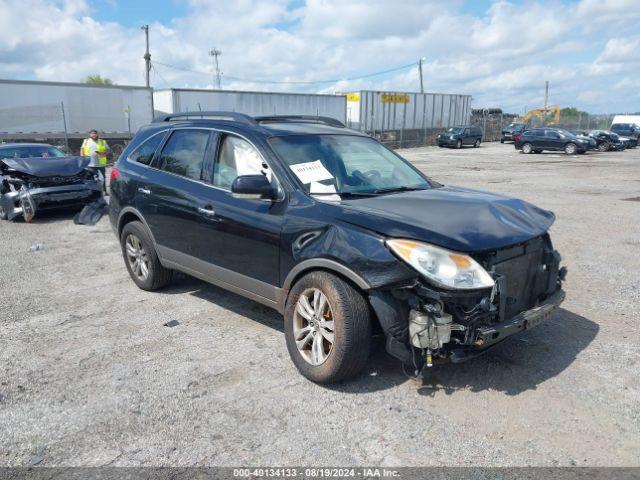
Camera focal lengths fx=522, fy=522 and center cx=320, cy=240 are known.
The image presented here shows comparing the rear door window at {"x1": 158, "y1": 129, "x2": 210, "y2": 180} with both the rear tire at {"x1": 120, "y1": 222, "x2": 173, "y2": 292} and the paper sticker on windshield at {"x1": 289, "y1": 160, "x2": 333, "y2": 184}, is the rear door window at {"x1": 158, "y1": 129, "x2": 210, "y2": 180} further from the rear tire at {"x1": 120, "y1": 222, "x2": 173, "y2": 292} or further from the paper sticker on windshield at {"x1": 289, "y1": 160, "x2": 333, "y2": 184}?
the paper sticker on windshield at {"x1": 289, "y1": 160, "x2": 333, "y2": 184}

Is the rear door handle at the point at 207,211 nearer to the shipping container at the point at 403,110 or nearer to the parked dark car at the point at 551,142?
the parked dark car at the point at 551,142

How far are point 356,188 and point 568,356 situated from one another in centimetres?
209

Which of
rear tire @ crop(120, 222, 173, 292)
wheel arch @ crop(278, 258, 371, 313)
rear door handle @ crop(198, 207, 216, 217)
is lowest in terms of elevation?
rear tire @ crop(120, 222, 173, 292)

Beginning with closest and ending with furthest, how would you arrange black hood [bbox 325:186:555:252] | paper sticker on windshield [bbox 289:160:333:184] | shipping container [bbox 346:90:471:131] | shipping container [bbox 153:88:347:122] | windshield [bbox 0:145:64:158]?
black hood [bbox 325:186:555:252]
paper sticker on windshield [bbox 289:160:333:184]
windshield [bbox 0:145:64:158]
shipping container [bbox 153:88:347:122]
shipping container [bbox 346:90:471:131]

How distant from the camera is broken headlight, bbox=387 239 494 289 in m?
→ 3.16

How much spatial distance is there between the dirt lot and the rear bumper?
39 cm

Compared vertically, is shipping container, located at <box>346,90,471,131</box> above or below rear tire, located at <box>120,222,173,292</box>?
above

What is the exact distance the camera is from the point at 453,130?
3778 cm

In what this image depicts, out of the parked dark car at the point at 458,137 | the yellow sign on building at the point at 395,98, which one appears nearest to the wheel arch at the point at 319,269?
the parked dark car at the point at 458,137

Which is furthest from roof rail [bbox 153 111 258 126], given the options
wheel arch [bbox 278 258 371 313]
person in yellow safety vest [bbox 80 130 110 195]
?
person in yellow safety vest [bbox 80 130 110 195]

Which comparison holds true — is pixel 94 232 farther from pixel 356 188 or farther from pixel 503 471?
pixel 503 471

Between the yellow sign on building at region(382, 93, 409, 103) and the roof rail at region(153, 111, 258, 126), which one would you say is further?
the yellow sign on building at region(382, 93, 409, 103)

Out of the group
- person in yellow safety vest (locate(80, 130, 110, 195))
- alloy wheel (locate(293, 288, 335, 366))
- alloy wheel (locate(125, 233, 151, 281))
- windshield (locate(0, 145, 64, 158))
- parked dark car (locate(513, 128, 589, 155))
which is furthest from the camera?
parked dark car (locate(513, 128, 589, 155))

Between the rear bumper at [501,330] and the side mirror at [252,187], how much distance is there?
5.68ft
